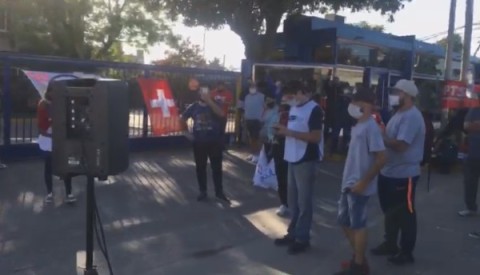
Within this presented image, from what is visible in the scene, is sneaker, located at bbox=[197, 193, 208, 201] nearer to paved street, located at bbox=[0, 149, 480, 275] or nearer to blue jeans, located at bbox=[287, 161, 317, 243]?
paved street, located at bbox=[0, 149, 480, 275]

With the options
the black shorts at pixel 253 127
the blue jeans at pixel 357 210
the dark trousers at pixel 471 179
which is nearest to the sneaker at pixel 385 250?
the blue jeans at pixel 357 210

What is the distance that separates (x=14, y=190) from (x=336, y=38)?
475 inches

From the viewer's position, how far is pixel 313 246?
622cm

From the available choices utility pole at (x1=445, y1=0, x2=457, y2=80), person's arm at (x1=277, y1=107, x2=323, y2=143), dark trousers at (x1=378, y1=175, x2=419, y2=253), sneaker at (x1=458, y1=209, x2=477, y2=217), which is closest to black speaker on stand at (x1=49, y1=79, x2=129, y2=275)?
person's arm at (x1=277, y1=107, x2=323, y2=143)

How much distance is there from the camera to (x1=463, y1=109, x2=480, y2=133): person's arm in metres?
7.39

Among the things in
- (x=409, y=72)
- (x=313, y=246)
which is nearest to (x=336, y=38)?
(x=409, y=72)

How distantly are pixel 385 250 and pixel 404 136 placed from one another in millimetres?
1342

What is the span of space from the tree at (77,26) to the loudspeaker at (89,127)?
23970 millimetres

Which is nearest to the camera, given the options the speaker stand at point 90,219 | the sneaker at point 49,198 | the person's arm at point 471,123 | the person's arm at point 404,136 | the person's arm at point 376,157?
the speaker stand at point 90,219

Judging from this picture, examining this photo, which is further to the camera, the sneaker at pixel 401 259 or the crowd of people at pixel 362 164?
the sneaker at pixel 401 259

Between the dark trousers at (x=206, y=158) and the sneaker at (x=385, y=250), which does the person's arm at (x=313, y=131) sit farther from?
the dark trousers at (x=206, y=158)

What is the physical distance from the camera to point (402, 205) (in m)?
5.58

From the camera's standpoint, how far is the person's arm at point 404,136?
5.33m

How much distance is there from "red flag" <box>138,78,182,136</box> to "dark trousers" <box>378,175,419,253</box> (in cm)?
694
